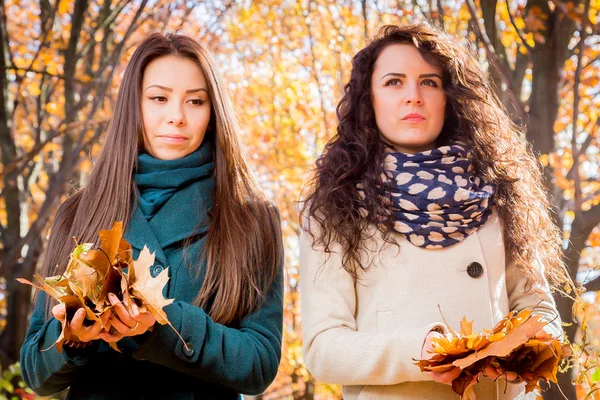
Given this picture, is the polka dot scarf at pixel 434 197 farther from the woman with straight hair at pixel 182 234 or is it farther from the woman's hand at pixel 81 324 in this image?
the woman's hand at pixel 81 324

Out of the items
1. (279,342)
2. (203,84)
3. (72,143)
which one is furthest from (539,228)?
(72,143)

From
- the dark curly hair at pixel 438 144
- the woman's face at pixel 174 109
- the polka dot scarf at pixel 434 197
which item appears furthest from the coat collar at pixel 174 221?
the polka dot scarf at pixel 434 197

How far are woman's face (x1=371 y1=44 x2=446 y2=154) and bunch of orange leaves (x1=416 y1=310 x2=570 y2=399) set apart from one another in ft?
2.68

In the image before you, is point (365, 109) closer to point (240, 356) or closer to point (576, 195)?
point (240, 356)

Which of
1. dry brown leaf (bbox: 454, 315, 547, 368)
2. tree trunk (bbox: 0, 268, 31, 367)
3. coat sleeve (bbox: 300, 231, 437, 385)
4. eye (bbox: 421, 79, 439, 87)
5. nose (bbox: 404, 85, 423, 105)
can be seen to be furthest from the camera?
tree trunk (bbox: 0, 268, 31, 367)

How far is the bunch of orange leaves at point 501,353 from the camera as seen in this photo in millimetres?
1970

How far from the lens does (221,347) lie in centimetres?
233

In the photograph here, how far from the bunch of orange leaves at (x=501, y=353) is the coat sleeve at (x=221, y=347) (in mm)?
560

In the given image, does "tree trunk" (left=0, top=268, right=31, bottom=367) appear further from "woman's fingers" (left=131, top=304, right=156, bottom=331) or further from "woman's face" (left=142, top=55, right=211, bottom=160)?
"woman's fingers" (left=131, top=304, right=156, bottom=331)

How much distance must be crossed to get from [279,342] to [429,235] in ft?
1.88

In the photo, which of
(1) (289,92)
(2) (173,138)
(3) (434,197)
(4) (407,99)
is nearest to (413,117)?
(4) (407,99)

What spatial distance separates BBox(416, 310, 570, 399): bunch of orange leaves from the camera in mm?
1970

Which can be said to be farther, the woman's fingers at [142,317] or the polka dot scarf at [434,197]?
the polka dot scarf at [434,197]

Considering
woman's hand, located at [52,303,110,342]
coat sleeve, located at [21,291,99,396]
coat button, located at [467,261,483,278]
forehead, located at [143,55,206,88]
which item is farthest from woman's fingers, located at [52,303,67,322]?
coat button, located at [467,261,483,278]
